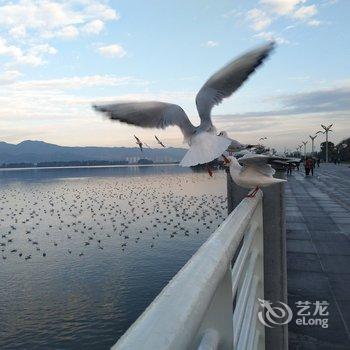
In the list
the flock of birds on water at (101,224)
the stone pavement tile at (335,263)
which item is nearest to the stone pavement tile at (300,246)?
the stone pavement tile at (335,263)

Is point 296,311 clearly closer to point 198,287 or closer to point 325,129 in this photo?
point 198,287

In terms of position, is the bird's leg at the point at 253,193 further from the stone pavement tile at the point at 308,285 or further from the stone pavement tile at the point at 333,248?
the stone pavement tile at the point at 333,248

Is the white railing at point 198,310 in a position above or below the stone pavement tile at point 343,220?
above

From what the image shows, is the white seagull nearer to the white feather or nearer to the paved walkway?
the white feather

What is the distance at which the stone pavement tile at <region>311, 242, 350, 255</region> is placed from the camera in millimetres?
7147

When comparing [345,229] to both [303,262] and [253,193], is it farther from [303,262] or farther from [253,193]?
[253,193]

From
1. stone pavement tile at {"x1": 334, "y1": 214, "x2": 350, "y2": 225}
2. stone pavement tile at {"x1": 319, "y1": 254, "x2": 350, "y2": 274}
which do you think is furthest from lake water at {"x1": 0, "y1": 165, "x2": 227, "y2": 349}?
stone pavement tile at {"x1": 319, "y1": 254, "x2": 350, "y2": 274}

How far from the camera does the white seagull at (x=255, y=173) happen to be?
3.72 metres

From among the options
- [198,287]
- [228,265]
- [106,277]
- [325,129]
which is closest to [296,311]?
[228,265]

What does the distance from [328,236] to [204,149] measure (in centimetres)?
605

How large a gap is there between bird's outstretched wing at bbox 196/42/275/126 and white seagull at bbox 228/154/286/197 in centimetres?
76

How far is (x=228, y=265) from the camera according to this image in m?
1.44

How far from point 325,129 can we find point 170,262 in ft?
216

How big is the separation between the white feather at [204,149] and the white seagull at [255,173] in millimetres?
367
